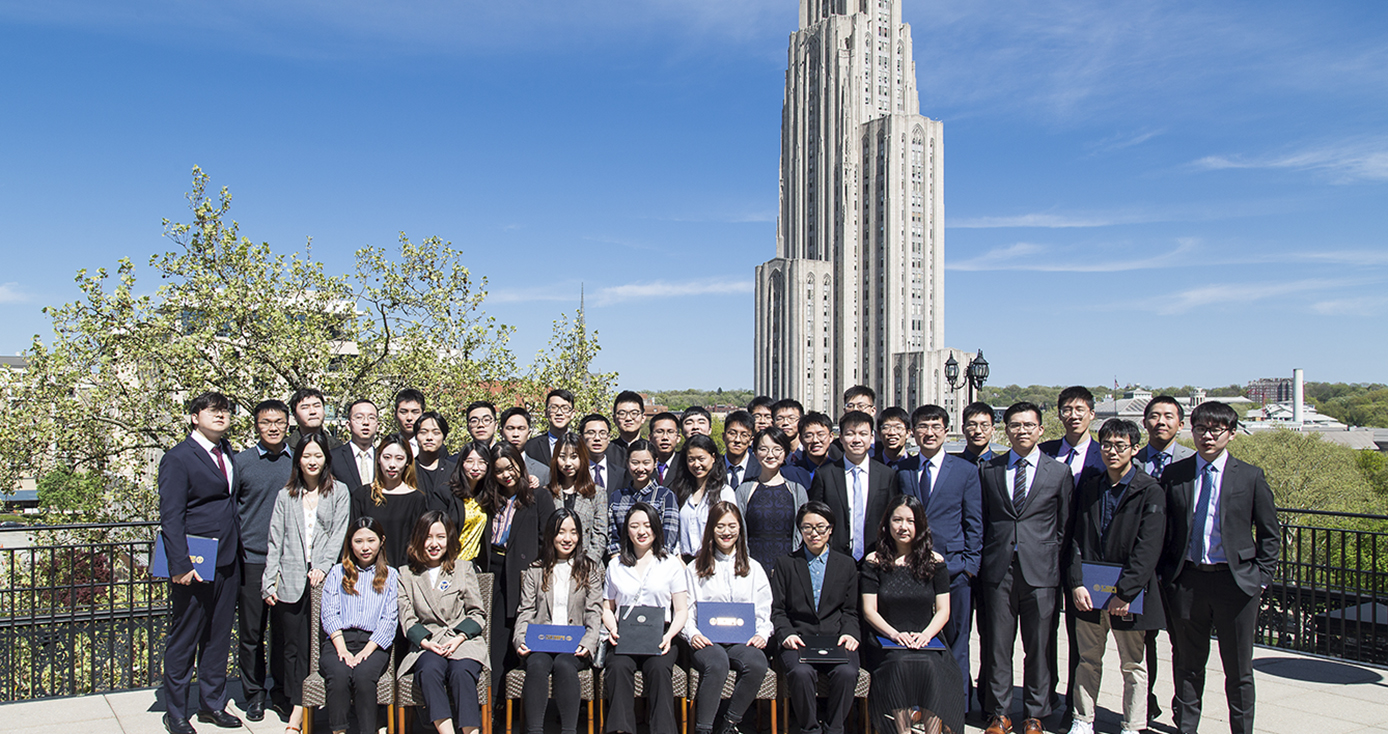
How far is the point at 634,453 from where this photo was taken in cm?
536

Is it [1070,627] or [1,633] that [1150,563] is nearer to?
[1070,627]

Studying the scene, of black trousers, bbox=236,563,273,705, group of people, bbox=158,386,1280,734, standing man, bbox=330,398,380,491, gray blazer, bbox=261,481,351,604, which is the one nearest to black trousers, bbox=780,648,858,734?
group of people, bbox=158,386,1280,734

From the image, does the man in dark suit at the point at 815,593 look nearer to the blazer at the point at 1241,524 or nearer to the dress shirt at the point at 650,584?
the dress shirt at the point at 650,584

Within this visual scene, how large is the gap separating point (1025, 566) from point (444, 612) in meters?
3.42

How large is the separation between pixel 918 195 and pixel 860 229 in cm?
834

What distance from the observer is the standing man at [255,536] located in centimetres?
512

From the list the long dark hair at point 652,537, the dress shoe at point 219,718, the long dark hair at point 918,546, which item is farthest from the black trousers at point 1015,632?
the dress shoe at point 219,718

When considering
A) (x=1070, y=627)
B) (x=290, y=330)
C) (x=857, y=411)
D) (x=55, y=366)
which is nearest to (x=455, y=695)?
(x=857, y=411)

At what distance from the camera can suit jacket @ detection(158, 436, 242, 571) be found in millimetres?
4793

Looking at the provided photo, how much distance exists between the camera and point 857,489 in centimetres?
540

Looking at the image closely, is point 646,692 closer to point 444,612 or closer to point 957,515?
point 444,612

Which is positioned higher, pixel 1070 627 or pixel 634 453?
pixel 634 453

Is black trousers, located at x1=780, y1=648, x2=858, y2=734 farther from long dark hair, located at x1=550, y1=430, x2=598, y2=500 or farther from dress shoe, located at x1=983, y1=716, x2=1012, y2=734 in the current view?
long dark hair, located at x1=550, y1=430, x2=598, y2=500

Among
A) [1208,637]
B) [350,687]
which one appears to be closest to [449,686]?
[350,687]
